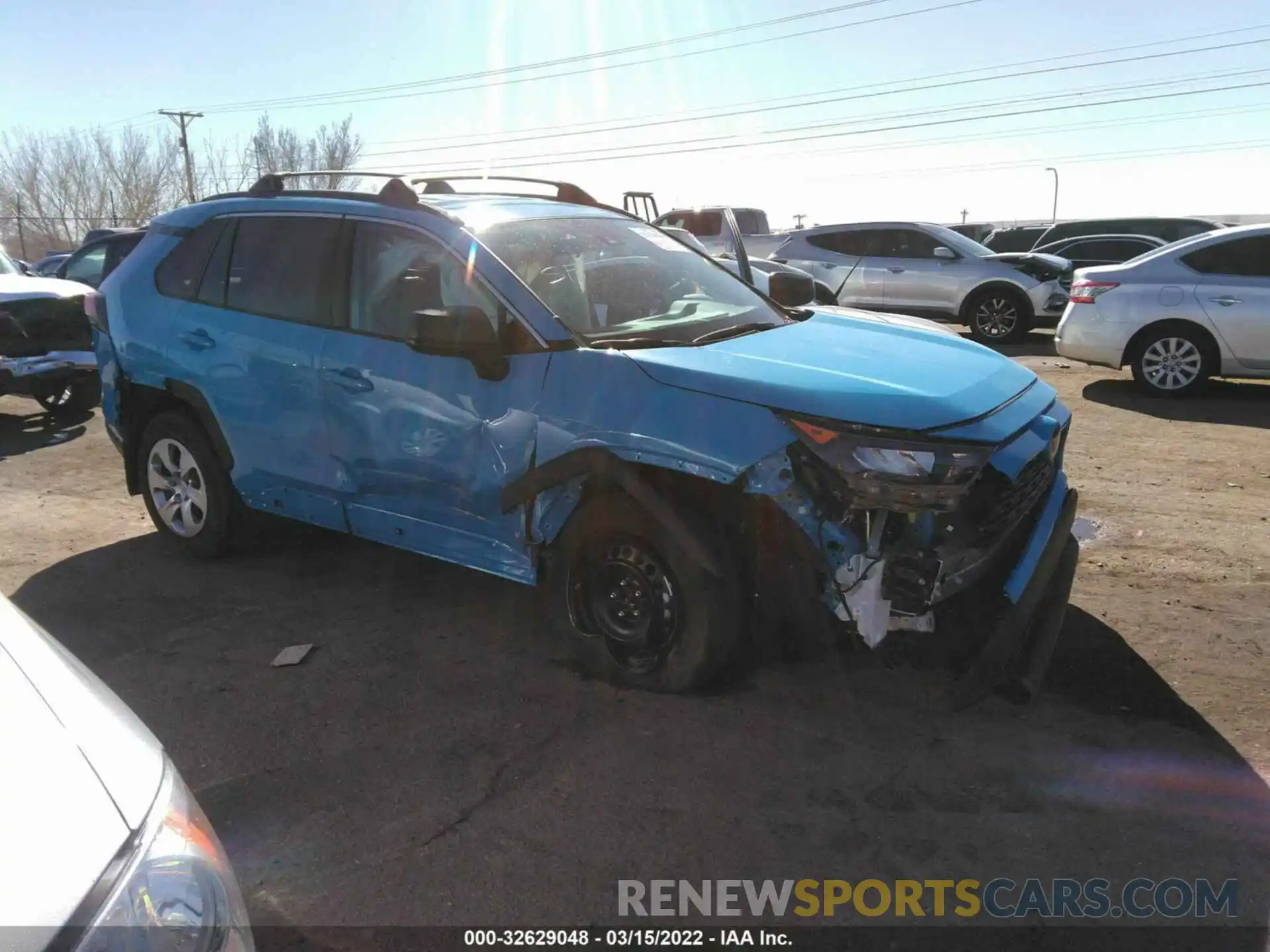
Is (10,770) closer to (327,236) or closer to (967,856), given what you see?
(967,856)

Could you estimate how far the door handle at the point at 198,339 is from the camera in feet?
15.9

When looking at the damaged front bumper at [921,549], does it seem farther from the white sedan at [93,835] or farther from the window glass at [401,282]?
the white sedan at [93,835]

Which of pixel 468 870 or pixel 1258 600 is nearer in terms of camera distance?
pixel 468 870

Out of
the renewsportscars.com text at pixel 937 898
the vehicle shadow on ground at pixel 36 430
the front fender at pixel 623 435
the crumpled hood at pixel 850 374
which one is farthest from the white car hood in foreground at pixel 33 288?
the renewsportscars.com text at pixel 937 898

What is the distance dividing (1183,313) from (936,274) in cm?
532

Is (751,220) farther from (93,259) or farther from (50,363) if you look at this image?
(50,363)

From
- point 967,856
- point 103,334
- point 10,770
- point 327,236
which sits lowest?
point 967,856

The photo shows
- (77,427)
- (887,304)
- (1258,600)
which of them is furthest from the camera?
(887,304)

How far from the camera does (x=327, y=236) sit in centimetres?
453

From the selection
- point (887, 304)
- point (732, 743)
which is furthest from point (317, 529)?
point (887, 304)

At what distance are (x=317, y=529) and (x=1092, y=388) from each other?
7926 millimetres

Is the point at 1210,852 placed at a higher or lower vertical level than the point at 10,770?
lower

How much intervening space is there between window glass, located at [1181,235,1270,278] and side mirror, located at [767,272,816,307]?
18.7 feet

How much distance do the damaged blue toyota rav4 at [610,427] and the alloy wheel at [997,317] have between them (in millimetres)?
9807
